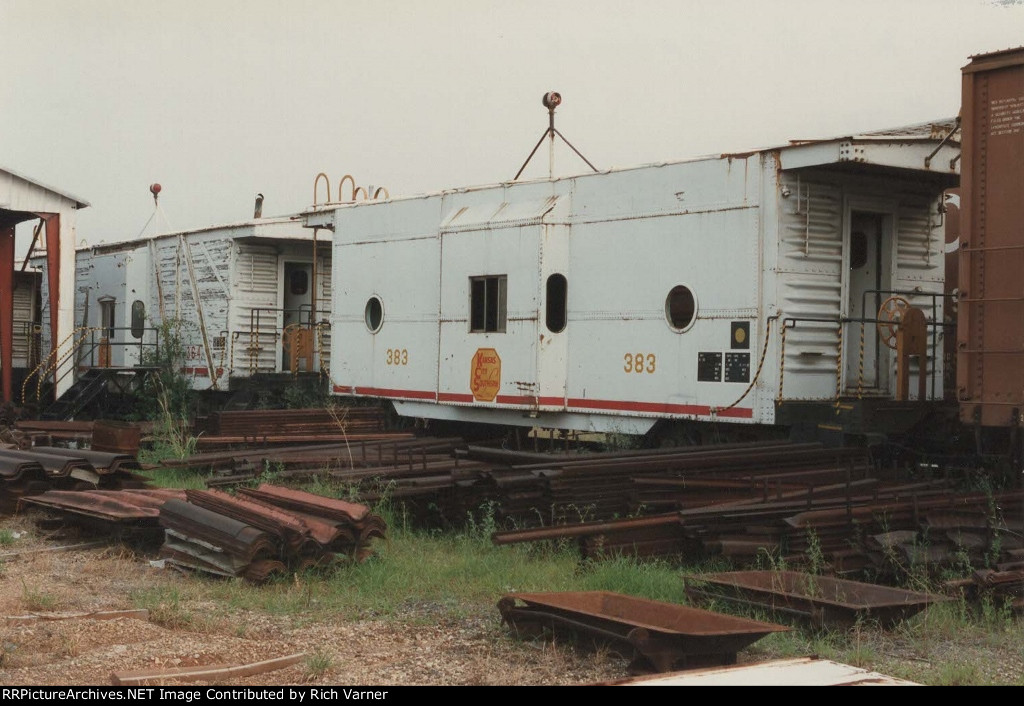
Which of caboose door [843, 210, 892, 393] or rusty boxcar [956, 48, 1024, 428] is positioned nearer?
rusty boxcar [956, 48, 1024, 428]

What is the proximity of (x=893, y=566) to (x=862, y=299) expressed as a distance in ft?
17.4

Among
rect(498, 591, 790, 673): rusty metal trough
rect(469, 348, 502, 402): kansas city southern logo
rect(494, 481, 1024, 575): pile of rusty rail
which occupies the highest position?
rect(469, 348, 502, 402): kansas city southern logo

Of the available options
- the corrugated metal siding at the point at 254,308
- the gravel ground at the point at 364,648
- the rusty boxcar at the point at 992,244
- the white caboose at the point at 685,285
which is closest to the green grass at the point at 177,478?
the white caboose at the point at 685,285

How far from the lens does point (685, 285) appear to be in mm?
12680

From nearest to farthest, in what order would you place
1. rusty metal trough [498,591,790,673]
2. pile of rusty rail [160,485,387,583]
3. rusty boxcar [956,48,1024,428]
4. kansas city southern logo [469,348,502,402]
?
rusty metal trough [498,591,790,673], pile of rusty rail [160,485,387,583], rusty boxcar [956,48,1024,428], kansas city southern logo [469,348,502,402]

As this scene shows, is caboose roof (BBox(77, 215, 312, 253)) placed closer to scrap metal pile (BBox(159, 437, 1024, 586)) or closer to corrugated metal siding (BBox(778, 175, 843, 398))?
scrap metal pile (BBox(159, 437, 1024, 586))

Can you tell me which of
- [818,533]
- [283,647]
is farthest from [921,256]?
[283,647]

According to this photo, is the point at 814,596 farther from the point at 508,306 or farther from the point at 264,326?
the point at 264,326

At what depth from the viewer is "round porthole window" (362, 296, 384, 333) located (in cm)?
1686

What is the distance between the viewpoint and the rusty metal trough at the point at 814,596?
22.7 feet

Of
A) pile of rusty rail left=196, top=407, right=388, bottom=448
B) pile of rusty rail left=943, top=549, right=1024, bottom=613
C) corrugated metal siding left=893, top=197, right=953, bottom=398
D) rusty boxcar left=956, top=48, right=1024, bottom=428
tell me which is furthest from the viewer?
pile of rusty rail left=196, top=407, right=388, bottom=448

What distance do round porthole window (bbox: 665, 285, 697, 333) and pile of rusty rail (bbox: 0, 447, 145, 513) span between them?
6.07 metres

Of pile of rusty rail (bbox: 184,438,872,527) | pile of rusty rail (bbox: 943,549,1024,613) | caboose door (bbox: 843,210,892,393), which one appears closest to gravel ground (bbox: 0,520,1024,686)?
pile of rusty rail (bbox: 943,549,1024,613)
